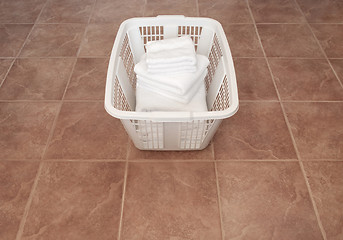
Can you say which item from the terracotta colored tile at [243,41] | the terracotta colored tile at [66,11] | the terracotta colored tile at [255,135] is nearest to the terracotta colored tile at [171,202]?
the terracotta colored tile at [255,135]

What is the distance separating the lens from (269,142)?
1.13 m

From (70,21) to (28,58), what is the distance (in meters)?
0.41

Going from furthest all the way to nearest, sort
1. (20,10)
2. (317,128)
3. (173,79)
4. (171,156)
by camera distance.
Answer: (20,10)
(317,128)
(171,156)
(173,79)

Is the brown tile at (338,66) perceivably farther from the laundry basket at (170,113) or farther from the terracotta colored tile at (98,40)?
the terracotta colored tile at (98,40)

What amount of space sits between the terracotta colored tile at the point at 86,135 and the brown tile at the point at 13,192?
0.10m

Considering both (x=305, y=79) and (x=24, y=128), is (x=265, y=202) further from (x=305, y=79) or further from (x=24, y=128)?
(x=24, y=128)

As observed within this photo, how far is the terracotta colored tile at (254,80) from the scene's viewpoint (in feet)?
4.27

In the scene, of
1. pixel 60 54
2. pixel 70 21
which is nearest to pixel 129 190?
pixel 60 54

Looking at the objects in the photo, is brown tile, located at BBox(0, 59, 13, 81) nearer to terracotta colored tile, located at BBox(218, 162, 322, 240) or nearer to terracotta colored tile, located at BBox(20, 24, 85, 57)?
terracotta colored tile, located at BBox(20, 24, 85, 57)

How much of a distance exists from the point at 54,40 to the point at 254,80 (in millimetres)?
1167

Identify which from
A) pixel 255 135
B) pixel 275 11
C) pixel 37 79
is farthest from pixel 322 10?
pixel 37 79

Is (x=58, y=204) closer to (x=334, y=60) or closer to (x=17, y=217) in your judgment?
(x=17, y=217)

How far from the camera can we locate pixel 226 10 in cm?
182

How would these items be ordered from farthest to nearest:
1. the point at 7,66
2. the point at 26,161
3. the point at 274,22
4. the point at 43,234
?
the point at 274,22 → the point at 7,66 → the point at 26,161 → the point at 43,234
